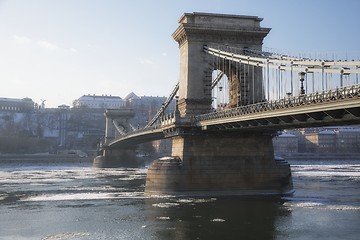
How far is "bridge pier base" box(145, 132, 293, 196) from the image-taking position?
40.8m

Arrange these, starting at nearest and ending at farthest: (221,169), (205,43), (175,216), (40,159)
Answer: (175,216), (221,169), (205,43), (40,159)

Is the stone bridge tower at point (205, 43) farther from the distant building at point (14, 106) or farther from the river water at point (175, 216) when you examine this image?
the distant building at point (14, 106)

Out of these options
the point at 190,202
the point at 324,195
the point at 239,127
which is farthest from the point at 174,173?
the point at 324,195

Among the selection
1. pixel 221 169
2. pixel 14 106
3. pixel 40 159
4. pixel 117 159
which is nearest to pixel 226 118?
pixel 221 169

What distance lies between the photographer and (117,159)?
103375mm

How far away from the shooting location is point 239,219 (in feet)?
97.9

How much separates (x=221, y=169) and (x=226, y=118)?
6.90m

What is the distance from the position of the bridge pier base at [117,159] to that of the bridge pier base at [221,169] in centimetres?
5975

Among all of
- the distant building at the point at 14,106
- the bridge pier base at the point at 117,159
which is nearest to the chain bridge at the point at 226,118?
the bridge pier base at the point at 117,159

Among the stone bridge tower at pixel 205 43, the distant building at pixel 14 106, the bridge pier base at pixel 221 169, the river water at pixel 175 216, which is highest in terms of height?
the distant building at pixel 14 106

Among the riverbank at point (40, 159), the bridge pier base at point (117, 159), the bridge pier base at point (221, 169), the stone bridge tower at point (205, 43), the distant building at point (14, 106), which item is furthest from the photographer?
the distant building at point (14, 106)

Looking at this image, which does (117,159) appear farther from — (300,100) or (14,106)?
(14,106)

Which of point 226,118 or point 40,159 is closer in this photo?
point 226,118

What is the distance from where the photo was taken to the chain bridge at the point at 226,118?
35031 millimetres
